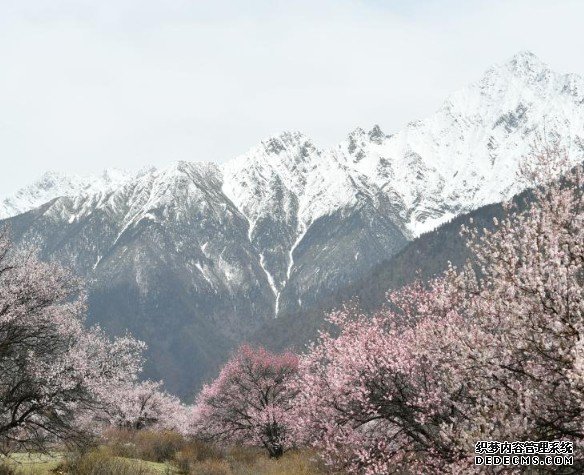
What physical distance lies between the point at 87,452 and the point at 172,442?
1210 centimetres

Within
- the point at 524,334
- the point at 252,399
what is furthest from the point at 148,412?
the point at 524,334

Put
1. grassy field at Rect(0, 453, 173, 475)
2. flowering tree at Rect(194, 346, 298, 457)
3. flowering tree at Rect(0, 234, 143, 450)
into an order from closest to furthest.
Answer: flowering tree at Rect(0, 234, 143, 450), grassy field at Rect(0, 453, 173, 475), flowering tree at Rect(194, 346, 298, 457)

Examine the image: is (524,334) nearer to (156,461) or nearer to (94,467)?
(94,467)

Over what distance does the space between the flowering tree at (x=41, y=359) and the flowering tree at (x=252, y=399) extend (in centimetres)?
1940

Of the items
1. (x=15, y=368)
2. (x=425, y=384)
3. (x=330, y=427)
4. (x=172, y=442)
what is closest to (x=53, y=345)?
(x=15, y=368)

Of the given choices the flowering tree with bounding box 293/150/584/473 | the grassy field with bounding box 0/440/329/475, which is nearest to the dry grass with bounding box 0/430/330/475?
the grassy field with bounding box 0/440/329/475

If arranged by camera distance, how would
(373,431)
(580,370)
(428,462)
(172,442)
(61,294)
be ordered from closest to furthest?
(580,370)
(428,462)
(373,431)
(61,294)
(172,442)

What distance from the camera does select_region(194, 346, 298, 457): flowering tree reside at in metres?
41.4

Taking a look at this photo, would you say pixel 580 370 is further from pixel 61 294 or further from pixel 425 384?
pixel 61 294

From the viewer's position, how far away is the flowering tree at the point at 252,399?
41375 mm

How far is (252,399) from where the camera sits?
45.7m

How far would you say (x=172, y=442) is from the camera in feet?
121

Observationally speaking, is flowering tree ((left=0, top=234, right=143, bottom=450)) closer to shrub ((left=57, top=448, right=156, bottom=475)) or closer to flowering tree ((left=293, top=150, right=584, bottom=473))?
shrub ((left=57, top=448, right=156, bottom=475))

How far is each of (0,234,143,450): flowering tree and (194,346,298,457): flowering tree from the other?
19.4 meters
